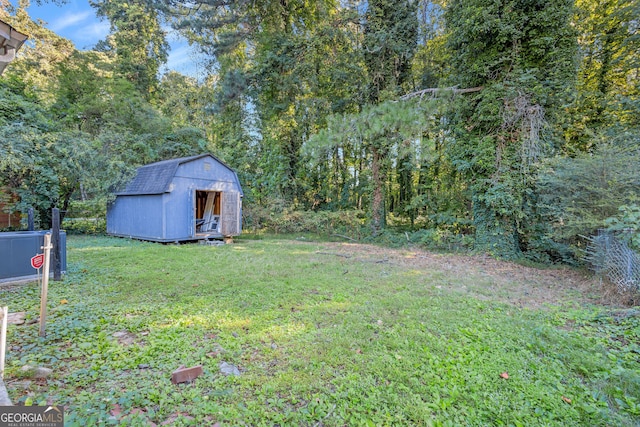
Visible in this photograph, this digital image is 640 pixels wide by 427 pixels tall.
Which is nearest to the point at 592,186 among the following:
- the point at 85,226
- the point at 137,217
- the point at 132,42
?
the point at 137,217

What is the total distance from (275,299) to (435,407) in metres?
2.53

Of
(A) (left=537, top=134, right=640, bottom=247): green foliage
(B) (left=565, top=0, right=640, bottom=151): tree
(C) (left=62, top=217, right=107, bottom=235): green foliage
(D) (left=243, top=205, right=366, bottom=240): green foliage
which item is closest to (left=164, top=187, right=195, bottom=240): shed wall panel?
(D) (left=243, top=205, right=366, bottom=240): green foliage

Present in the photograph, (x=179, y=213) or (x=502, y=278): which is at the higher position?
(x=179, y=213)

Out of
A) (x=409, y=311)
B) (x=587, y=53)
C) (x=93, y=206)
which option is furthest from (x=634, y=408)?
(x=93, y=206)

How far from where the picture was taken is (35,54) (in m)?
12.1

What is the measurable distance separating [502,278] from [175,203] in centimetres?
904

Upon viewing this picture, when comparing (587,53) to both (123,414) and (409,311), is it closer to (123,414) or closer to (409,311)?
(409,311)

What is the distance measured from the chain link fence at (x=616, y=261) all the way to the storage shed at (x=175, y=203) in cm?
960

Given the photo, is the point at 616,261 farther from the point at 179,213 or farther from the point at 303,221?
the point at 179,213

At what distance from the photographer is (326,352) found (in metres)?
2.66

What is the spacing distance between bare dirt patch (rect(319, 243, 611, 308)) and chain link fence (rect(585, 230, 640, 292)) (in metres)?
0.29

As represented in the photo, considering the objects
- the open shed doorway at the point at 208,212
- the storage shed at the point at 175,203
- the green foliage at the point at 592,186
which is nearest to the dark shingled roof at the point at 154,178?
the storage shed at the point at 175,203

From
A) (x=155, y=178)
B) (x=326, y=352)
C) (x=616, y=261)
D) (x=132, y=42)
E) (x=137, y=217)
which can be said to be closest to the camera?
(x=326, y=352)

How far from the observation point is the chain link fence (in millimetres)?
4035
